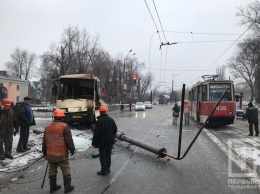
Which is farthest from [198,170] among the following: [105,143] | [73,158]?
[73,158]

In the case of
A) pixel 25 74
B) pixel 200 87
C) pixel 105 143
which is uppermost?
pixel 25 74

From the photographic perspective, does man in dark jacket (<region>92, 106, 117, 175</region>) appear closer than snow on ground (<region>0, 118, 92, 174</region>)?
Yes

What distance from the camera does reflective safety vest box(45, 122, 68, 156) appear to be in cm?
690

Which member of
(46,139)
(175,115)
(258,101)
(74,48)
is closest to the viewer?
(46,139)

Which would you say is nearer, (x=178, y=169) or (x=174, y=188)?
(x=174, y=188)

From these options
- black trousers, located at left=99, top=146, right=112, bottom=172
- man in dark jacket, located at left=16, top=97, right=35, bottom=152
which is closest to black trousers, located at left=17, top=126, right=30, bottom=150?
man in dark jacket, located at left=16, top=97, right=35, bottom=152

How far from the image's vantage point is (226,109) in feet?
67.8

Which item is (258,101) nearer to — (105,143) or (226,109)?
(226,109)

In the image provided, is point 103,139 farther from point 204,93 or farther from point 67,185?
point 204,93

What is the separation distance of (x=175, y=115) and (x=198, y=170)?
15862mm

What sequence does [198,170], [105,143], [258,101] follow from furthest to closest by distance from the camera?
[258,101] < [198,170] < [105,143]

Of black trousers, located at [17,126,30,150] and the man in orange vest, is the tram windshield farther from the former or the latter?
the man in orange vest

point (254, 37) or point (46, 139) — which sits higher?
point (254, 37)

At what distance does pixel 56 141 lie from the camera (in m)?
6.91
